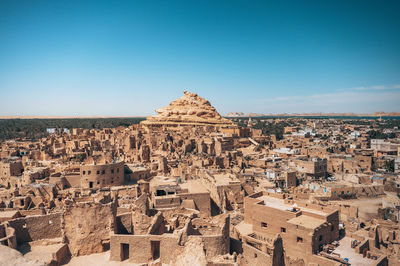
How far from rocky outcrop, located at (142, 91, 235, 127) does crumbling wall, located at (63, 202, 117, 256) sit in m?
67.2

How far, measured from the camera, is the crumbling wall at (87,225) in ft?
48.9

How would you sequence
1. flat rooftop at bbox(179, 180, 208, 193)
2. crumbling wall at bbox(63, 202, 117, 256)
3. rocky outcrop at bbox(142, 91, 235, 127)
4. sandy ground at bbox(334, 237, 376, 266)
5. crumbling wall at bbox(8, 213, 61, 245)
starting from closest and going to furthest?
crumbling wall at bbox(63, 202, 117, 256), crumbling wall at bbox(8, 213, 61, 245), sandy ground at bbox(334, 237, 376, 266), flat rooftop at bbox(179, 180, 208, 193), rocky outcrop at bbox(142, 91, 235, 127)

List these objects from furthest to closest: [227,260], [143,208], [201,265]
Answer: [143,208] → [227,260] → [201,265]

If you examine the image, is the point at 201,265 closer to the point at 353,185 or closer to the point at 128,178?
the point at 128,178

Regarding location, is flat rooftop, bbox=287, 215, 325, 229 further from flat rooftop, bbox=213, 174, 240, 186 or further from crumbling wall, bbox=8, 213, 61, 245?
crumbling wall, bbox=8, 213, 61, 245

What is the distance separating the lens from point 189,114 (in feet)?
292

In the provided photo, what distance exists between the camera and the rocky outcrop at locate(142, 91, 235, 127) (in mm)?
83875

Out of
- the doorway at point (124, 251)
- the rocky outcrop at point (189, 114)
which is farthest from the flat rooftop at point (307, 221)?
the rocky outcrop at point (189, 114)

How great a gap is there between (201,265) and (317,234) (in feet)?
30.7

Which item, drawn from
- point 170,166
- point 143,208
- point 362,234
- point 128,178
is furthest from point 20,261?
point 170,166

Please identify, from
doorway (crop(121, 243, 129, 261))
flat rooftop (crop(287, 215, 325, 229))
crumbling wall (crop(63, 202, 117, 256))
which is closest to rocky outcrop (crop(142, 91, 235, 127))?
flat rooftop (crop(287, 215, 325, 229))

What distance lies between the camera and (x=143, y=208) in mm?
15867

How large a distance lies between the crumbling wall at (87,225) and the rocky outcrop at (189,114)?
220 ft

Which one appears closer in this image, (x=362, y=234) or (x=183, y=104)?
(x=362, y=234)
